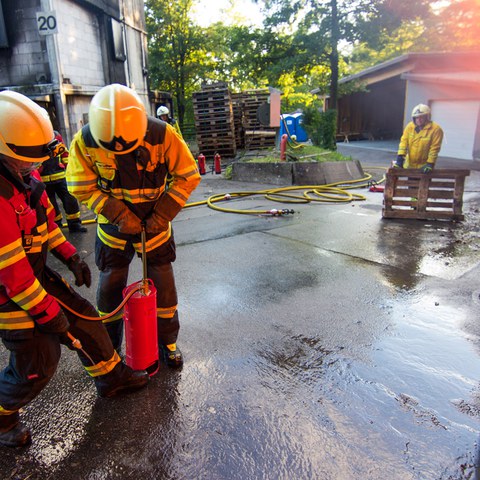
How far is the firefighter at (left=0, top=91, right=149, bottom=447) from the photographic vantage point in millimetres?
1945

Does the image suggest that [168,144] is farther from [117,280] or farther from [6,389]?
[6,389]

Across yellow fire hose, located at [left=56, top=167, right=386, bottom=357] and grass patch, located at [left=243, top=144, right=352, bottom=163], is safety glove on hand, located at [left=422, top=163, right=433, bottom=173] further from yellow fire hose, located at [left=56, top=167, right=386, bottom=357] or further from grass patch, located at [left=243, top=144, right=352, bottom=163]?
grass patch, located at [left=243, top=144, right=352, bottom=163]

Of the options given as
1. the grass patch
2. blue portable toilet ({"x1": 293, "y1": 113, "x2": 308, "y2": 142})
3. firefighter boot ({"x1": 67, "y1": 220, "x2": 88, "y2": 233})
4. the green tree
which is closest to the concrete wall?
the grass patch

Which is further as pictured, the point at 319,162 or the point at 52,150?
the point at 319,162

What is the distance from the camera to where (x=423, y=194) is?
6.95 m

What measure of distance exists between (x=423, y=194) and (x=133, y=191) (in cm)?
575

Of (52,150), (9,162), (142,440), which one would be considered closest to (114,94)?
(52,150)

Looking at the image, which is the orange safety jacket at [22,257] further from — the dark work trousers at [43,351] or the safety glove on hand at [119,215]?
the safety glove on hand at [119,215]

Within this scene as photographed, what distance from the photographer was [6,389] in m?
2.21

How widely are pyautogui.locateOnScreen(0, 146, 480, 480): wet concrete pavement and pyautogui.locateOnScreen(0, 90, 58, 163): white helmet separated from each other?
1.60m

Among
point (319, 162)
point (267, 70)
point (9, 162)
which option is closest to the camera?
point (9, 162)

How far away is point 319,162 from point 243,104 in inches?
270

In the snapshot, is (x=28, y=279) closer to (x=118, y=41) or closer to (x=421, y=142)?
(x=421, y=142)

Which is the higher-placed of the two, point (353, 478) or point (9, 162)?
point (9, 162)
